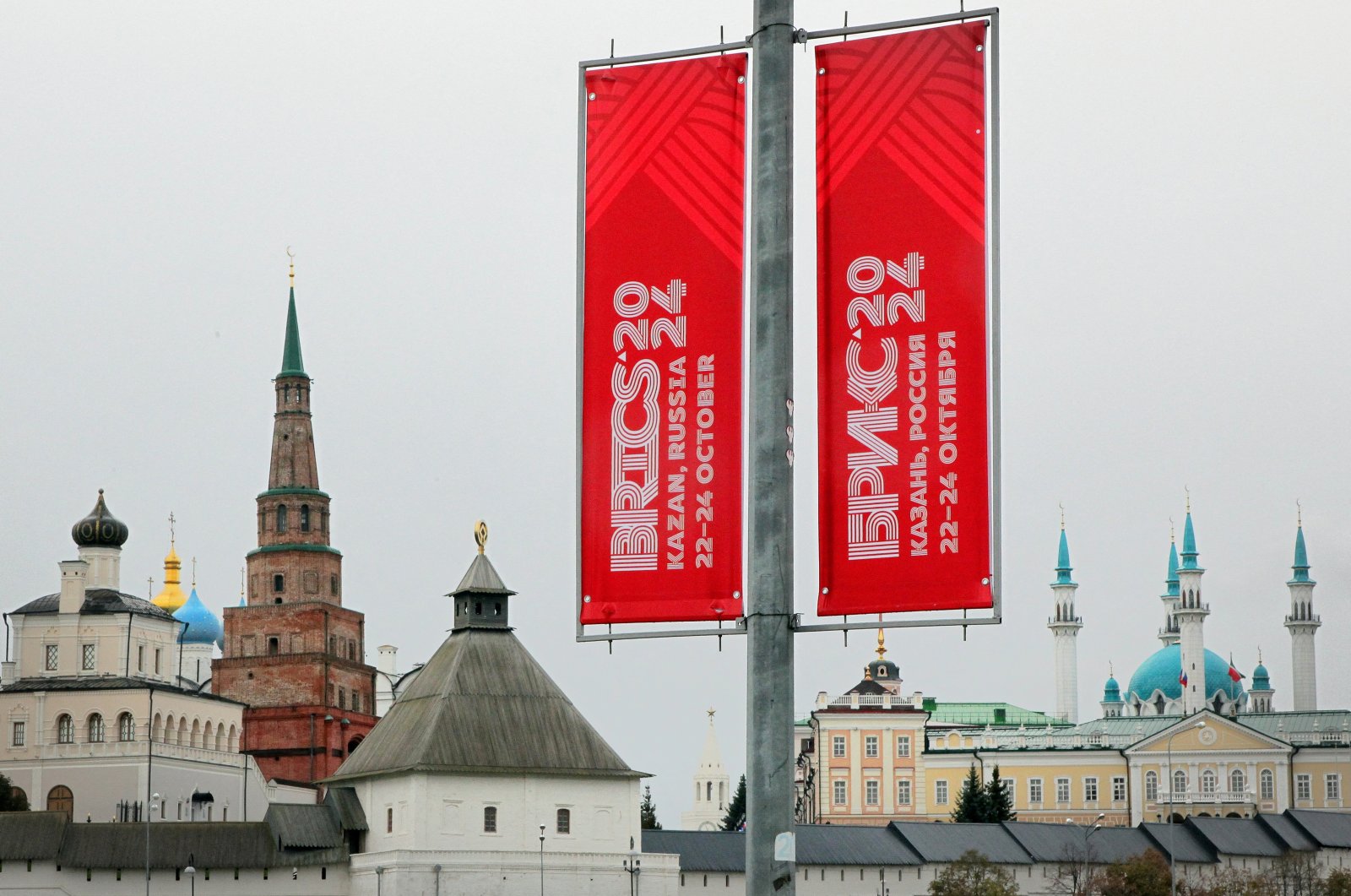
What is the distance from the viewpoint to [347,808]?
75875mm

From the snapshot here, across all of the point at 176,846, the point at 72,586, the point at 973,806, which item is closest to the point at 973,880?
the point at 973,806

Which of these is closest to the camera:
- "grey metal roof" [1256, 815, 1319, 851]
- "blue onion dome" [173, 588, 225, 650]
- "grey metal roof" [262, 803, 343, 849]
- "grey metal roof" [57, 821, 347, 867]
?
"grey metal roof" [57, 821, 347, 867]

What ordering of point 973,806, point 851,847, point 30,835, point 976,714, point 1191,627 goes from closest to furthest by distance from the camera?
point 30,835 → point 851,847 → point 973,806 → point 1191,627 → point 976,714

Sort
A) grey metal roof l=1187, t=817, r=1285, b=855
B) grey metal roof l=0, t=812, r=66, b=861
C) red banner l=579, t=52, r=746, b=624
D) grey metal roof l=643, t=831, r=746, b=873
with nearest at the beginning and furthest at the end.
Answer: red banner l=579, t=52, r=746, b=624 < grey metal roof l=0, t=812, r=66, b=861 < grey metal roof l=643, t=831, r=746, b=873 < grey metal roof l=1187, t=817, r=1285, b=855

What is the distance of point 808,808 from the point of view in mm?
142125

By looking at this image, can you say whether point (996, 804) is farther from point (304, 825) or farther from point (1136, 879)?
point (304, 825)

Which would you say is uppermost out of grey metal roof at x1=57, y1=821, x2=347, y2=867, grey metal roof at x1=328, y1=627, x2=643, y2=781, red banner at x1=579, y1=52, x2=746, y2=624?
red banner at x1=579, y1=52, x2=746, y2=624

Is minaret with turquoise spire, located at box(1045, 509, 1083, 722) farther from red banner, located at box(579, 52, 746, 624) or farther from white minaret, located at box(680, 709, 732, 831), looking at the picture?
red banner, located at box(579, 52, 746, 624)

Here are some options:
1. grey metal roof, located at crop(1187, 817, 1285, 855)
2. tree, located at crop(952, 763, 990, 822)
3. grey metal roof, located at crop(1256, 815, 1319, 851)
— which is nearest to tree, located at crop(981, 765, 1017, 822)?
tree, located at crop(952, 763, 990, 822)

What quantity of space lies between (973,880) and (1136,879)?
6.16m

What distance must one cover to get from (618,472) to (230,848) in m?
60.8

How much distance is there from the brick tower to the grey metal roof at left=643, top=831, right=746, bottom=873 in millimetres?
24073

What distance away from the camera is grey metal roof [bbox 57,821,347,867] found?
6988cm

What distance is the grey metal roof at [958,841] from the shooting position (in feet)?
292
